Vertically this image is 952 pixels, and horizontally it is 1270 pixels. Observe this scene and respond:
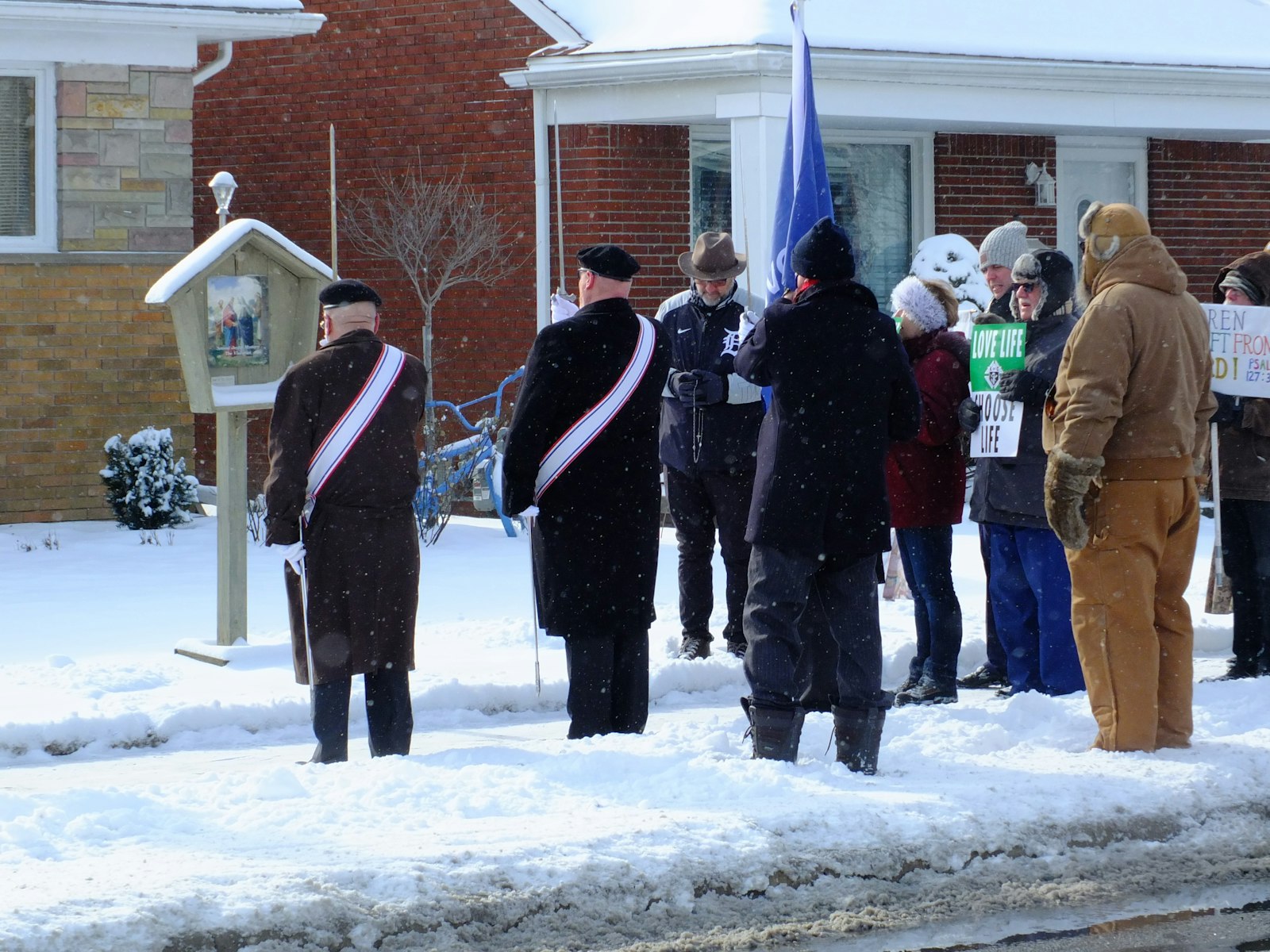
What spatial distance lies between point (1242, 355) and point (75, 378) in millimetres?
8184

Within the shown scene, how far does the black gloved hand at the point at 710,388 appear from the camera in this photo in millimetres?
7996

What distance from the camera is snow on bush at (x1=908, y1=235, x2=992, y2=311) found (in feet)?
45.6

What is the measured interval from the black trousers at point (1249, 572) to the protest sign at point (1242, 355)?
19.0 inches

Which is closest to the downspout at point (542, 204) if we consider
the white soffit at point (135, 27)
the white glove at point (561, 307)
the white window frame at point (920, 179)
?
the white soffit at point (135, 27)

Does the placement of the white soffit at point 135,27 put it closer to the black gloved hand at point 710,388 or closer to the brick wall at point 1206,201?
the black gloved hand at point 710,388

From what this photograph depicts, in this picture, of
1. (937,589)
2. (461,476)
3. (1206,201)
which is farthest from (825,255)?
(1206,201)

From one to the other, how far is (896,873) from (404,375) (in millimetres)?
2376

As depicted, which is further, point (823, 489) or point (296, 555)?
point (296, 555)

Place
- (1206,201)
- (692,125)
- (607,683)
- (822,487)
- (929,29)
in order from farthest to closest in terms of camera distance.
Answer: (1206,201) → (692,125) → (929,29) → (607,683) → (822,487)

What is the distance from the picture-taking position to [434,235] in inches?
564

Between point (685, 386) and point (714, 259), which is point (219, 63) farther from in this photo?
point (685, 386)

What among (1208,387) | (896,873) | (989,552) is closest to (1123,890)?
(896,873)

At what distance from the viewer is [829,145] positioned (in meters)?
14.8

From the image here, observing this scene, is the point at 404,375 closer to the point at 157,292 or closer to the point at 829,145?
the point at 157,292
